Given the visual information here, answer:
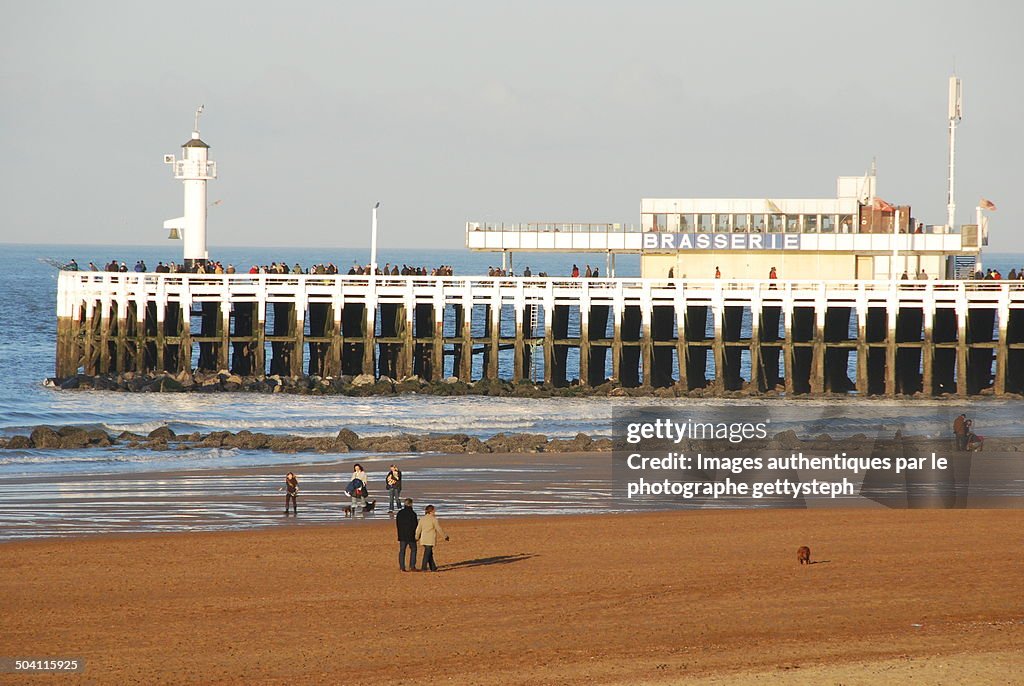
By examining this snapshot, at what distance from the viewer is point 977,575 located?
58.5 ft

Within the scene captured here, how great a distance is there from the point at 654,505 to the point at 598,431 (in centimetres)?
1220

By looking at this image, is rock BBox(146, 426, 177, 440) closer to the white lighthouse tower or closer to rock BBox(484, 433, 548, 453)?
rock BBox(484, 433, 548, 453)

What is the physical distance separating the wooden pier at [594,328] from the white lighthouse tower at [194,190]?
4917mm

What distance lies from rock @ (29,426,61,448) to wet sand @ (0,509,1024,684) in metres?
12.5

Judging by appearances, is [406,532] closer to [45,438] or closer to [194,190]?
[45,438]

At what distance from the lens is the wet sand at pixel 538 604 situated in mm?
13602

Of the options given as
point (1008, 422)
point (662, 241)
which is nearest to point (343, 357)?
point (662, 241)

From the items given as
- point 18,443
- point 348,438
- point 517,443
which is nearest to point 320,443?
point 348,438

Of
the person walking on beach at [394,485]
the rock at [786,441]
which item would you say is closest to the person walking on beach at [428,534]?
the person walking on beach at [394,485]

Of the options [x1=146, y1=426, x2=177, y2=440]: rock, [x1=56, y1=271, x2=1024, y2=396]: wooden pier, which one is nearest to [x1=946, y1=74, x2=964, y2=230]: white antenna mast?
[x1=56, y1=271, x2=1024, y2=396]: wooden pier

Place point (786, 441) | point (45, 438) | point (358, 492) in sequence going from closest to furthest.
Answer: point (358, 492), point (786, 441), point (45, 438)

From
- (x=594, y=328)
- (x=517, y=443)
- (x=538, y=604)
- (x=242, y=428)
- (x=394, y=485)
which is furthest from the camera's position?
(x=594, y=328)

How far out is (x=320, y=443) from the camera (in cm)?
3319

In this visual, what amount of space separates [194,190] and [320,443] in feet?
74.0
